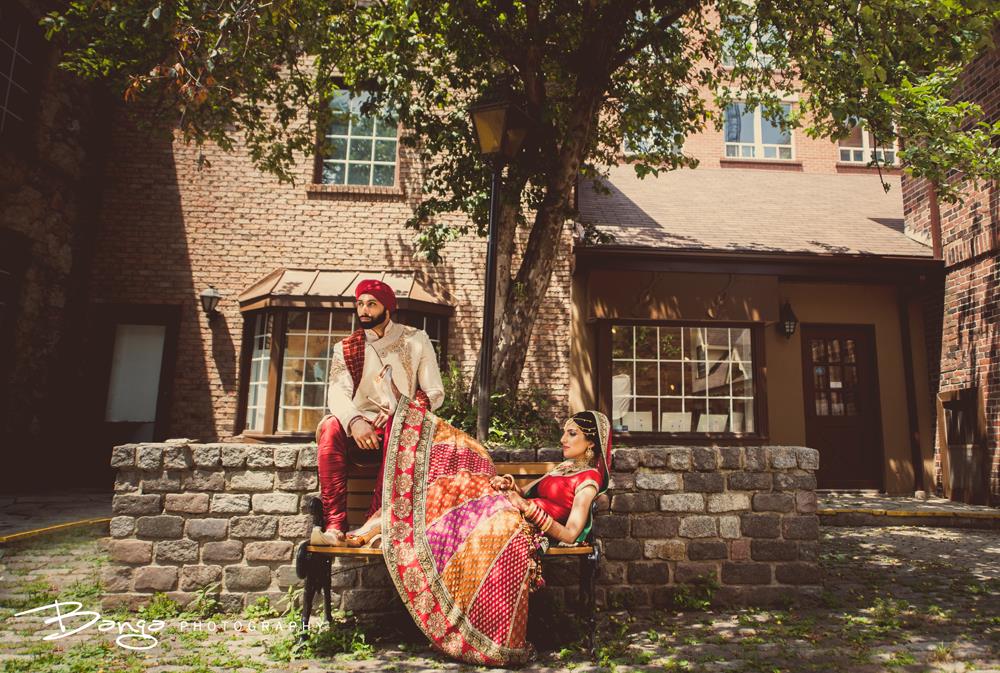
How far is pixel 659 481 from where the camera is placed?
14.4 ft

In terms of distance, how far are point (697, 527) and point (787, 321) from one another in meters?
6.09

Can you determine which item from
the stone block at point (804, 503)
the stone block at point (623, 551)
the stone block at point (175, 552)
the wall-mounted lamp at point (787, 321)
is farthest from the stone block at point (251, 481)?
the wall-mounted lamp at point (787, 321)

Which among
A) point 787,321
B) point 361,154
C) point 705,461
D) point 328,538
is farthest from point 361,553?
point 787,321

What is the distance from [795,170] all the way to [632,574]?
11722mm

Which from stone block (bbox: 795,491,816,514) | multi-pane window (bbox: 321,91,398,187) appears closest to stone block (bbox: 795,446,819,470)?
stone block (bbox: 795,491,816,514)

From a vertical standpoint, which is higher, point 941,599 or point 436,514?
point 436,514

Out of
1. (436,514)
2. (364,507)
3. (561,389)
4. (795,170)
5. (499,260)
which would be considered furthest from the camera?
(795,170)

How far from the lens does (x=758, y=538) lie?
172 inches

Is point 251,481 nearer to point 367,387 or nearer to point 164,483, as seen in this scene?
point 164,483

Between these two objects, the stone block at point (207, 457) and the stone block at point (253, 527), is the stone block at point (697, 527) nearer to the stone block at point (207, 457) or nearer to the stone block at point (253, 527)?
the stone block at point (253, 527)

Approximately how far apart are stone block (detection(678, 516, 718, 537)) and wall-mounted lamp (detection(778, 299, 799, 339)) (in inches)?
232

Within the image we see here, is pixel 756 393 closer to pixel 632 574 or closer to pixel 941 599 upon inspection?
pixel 941 599

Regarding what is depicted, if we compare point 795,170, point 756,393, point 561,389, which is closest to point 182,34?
point 561,389
